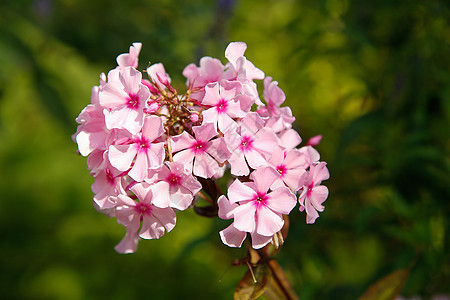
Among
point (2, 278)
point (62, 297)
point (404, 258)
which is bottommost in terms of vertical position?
point (404, 258)

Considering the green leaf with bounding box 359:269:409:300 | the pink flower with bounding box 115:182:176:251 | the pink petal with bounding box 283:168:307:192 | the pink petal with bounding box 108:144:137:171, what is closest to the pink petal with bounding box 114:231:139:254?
the pink flower with bounding box 115:182:176:251

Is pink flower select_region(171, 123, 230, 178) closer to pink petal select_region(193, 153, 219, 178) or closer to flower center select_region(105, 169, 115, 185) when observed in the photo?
pink petal select_region(193, 153, 219, 178)

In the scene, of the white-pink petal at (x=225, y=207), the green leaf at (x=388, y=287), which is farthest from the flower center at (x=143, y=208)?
the green leaf at (x=388, y=287)

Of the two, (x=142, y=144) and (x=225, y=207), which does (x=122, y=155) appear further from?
(x=225, y=207)

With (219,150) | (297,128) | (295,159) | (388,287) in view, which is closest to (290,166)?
(295,159)

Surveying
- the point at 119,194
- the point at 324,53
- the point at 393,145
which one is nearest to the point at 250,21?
the point at 324,53

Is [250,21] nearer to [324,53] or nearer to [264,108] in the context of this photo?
[324,53]
